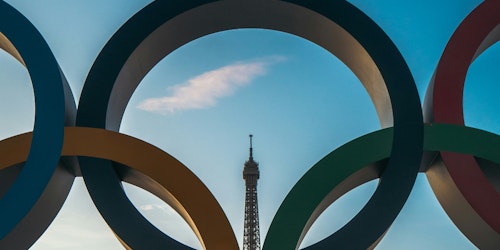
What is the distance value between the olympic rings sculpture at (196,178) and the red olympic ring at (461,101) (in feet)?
0.06

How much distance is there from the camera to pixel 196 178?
32.6 ft

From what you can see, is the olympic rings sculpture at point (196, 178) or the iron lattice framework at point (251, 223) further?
the iron lattice framework at point (251, 223)

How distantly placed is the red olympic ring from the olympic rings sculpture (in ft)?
0.06

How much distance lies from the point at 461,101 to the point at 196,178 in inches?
205

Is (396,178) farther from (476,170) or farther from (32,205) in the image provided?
(32,205)

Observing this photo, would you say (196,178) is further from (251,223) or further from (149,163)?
(251,223)

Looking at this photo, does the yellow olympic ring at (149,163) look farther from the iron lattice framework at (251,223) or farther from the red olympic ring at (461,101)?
the iron lattice framework at (251,223)

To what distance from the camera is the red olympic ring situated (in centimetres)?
981

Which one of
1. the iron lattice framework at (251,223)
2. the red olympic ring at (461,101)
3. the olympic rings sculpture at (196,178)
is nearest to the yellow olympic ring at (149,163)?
the olympic rings sculpture at (196,178)

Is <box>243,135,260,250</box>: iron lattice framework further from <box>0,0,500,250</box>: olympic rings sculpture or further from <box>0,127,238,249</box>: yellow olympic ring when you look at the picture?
<box>0,127,238,249</box>: yellow olympic ring

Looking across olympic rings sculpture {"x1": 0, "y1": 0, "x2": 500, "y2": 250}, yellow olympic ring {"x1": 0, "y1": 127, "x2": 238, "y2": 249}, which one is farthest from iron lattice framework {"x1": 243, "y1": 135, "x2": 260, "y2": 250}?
yellow olympic ring {"x1": 0, "y1": 127, "x2": 238, "y2": 249}

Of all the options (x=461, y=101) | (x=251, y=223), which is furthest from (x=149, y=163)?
(x=251, y=223)

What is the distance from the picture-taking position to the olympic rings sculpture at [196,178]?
9.61 meters

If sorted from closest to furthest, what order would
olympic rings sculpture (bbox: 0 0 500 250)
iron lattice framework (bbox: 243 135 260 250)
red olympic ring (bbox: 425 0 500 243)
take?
olympic rings sculpture (bbox: 0 0 500 250) < red olympic ring (bbox: 425 0 500 243) < iron lattice framework (bbox: 243 135 260 250)
